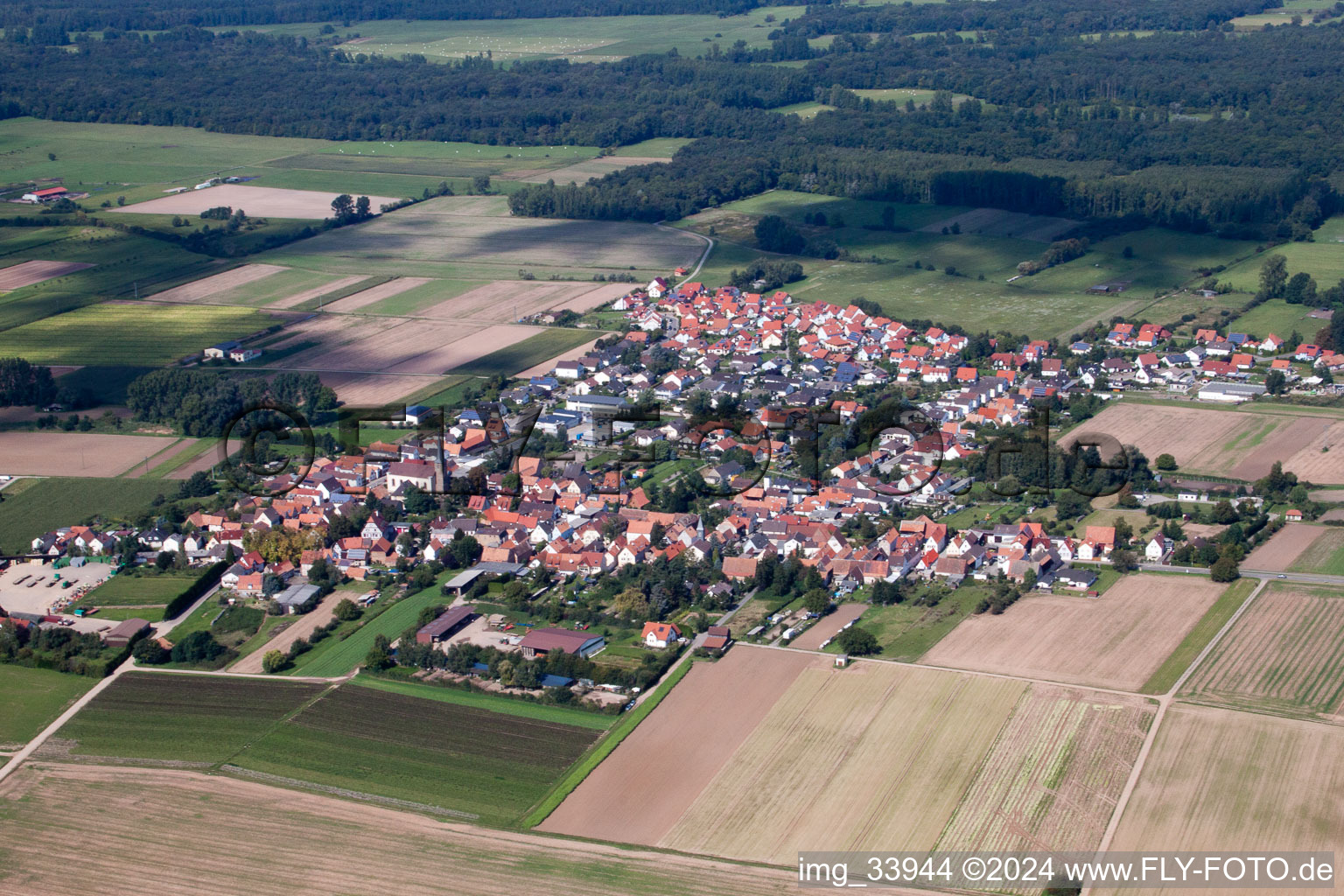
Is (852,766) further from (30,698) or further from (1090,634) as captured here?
(30,698)

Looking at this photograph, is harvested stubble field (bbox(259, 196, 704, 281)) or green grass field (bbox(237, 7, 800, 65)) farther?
green grass field (bbox(237, 7, 800, 65))

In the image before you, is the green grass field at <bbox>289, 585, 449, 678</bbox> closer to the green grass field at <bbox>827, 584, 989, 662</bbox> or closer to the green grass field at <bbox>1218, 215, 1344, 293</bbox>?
the green grass field at <bbox>827, 584, 989, 662</bbox>

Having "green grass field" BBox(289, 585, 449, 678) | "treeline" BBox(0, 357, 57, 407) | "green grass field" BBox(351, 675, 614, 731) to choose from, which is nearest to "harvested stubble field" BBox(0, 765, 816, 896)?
"green grass field" BBox(351, 675, 614, 731)

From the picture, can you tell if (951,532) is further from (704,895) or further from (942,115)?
(942,115)

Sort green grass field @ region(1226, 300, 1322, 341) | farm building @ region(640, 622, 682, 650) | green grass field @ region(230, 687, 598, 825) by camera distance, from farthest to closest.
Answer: green grass field @ region(1226, 300, 1322, 341) → farm building @ region(640, 622, 682, 650) → green grass field @ region(230, 687, 598, 825)

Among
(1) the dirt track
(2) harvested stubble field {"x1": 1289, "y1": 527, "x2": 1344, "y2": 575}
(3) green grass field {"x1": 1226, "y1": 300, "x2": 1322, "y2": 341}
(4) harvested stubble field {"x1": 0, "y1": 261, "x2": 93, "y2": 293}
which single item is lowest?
(2) harvested stubble field {"x1": 1289, "y1": 527, "x2": 1344, "y2": 575}

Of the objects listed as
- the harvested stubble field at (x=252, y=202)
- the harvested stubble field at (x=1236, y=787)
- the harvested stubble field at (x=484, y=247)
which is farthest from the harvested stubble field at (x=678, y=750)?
the harvested stubble field at (x=252, y=202)

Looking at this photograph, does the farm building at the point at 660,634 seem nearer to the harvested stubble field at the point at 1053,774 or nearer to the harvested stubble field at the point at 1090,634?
the harvested stubble field at the point at 1090,634
